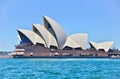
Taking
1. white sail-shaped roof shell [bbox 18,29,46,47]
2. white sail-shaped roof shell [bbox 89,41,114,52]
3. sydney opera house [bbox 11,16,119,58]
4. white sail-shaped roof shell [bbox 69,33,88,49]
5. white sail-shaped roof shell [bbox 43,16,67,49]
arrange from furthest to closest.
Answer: white sail-shaped roof shell [bbox 89,41,114,52], white sail-shaped roof shell [bbox 69,33,88,49], white sail-shaped roof shell [bbox 18,29,46,47], sydney opera house [bbox 11,16,119,58], white sail-shaped roof shell [bbox 43,16,67,49]

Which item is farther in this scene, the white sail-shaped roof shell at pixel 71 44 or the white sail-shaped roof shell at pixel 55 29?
the white sail-shaped roof shell at pixel 71 44

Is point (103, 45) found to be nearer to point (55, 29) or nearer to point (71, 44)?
point (71, 44)

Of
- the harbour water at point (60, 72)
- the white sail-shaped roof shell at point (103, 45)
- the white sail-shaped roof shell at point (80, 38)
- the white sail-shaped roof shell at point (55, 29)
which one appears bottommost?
the harbour water at point (60, 72)

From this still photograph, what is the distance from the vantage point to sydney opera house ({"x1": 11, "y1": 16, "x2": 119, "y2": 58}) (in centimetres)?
7012

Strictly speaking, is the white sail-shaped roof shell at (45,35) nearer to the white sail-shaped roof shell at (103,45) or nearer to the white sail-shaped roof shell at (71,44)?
the white sail-shaped roof shell at (71,44)

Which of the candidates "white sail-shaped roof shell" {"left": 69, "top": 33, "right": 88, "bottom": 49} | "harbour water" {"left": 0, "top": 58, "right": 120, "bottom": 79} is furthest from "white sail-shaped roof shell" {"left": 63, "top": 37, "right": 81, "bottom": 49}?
"harbour water" {"left": 0, "top": 58, "right": 120, "bottom": 79}

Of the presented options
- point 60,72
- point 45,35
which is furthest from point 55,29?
point 60,72

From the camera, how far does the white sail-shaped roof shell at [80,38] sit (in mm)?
73675

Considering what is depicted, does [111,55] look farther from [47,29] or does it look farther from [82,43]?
[47,29]

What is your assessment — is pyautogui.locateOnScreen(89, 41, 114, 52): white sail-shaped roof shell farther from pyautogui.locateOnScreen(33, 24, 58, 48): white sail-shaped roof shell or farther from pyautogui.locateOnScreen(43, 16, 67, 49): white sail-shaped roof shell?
pyautogui.locateOnScreen(33, 24, 58, 48): white sail-shaped roof shell

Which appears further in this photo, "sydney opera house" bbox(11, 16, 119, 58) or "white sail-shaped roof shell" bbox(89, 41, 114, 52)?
"white sail-shaped roof shell" bbox(89, 41, 114, 52)

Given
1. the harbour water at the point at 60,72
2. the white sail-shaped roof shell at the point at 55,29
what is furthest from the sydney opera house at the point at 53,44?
the harbour water at the point at 60,72

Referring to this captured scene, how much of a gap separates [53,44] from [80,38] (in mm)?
7067

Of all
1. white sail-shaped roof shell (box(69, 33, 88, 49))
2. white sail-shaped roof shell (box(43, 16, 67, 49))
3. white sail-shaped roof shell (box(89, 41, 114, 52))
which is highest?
white sail-shaped roof shell (box(43, 16, 67, 49))
